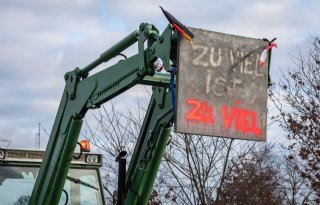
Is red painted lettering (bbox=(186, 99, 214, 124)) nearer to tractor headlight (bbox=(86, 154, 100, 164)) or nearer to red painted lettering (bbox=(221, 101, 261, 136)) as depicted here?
red painted lettering (bbox=(221, 101, 261, 136))

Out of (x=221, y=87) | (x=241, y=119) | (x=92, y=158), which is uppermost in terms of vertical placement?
(x=221, y=87)

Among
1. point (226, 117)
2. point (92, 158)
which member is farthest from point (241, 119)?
point (92, 158)

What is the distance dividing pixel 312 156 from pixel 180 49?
10680 mm

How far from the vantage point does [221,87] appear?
17.1 feet

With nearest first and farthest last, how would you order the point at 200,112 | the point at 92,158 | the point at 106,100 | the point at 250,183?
the point at 200,112 → the point at 106,100 → the point at 92,158 → the point at 250,183

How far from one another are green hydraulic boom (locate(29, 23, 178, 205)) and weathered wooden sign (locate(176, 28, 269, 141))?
487mm

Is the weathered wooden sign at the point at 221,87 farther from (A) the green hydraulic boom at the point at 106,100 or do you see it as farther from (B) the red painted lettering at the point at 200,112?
(A) the green hydraulic boom at the point at 106,100

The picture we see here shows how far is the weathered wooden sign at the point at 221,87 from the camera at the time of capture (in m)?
5.05

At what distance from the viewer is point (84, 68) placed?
6562mm

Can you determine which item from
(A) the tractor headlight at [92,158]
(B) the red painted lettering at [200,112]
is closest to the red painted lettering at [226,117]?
(B) the red painted lettering at [200,112]

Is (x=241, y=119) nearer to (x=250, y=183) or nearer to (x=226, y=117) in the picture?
(x=226, y=117)

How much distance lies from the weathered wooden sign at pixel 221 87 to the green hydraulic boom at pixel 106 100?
19.2 inches

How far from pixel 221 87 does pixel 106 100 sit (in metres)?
1.31

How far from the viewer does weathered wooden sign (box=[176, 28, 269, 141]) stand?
5.05 metres
